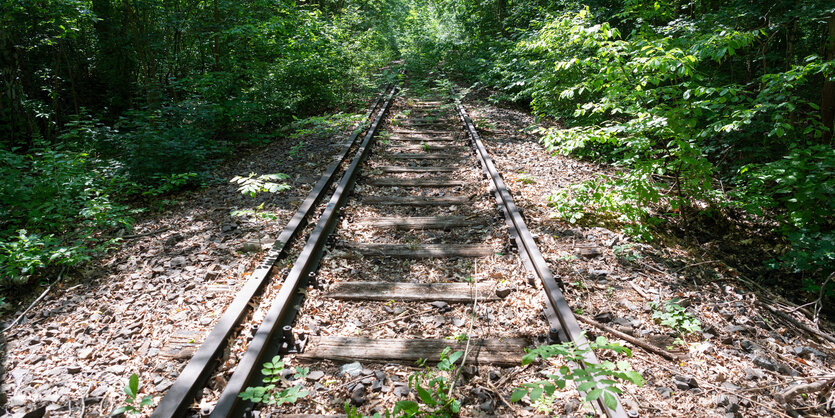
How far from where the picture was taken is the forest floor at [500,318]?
7.04ft

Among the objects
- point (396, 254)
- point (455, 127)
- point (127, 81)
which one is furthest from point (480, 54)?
point (396, 254)

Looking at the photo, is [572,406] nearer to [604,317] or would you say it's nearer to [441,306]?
[604,317]

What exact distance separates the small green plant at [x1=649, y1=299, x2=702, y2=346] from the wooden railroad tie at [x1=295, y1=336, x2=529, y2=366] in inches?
38.8

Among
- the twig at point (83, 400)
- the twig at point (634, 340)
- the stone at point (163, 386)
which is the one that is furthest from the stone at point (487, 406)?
the twig at point (83, 400)

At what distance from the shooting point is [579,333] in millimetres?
2352

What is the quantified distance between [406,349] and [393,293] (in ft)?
2.10

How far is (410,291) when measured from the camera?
10.1 feet

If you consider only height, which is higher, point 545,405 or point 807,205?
point 807,205

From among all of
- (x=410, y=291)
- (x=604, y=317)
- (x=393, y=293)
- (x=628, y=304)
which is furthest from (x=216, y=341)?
(x=628, y=304)

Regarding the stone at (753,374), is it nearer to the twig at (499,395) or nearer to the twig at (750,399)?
the twig at (750,399)

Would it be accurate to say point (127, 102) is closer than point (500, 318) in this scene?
No

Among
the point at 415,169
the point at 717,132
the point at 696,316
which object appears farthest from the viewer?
the point at 415,169

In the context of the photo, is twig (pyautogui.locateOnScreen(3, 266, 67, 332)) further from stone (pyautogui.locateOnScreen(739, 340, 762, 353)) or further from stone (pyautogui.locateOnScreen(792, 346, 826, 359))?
stone (pyautogui.locateOnScreen(792, 346, 826, 359))

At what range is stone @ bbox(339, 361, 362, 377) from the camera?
2326mm
